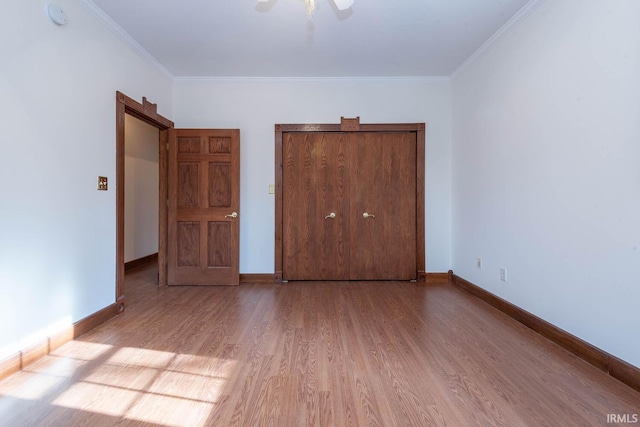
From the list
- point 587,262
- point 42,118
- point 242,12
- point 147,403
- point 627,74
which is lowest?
point 147,403

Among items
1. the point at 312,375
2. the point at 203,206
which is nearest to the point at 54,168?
the point at 203,206

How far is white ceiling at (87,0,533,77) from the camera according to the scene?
8.08 ft

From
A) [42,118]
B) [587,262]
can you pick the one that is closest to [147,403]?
[42,118]

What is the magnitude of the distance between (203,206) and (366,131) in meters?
2.29

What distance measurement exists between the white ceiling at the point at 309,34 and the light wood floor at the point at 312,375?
8.63 ft

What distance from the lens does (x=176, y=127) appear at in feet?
12.7

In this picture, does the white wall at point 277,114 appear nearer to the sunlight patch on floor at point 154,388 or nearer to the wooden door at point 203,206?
the wooden door at point 203,206

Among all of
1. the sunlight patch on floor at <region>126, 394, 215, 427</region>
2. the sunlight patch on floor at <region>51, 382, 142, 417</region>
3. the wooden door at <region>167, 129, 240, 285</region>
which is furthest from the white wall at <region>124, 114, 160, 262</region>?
the sunlight patch on floor at <region>126, 394, 215, 427</region>

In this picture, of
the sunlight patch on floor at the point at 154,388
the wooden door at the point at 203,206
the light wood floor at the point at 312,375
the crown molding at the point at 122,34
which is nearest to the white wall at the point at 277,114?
the wooden door at the point at 203,206

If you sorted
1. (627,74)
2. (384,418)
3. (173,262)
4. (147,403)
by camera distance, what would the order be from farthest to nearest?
(173,262) < (627,74) < (147,403) < (384,418)

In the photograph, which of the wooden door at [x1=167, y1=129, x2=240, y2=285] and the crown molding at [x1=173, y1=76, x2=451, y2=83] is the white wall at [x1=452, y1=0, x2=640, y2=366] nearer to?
the crown molding at [x1=173, y1=76, x2=451, y2=83]

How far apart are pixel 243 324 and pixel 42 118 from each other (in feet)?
6.70

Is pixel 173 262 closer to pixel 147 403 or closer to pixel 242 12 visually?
pixel 147 403

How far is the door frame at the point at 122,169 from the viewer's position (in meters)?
2.75
